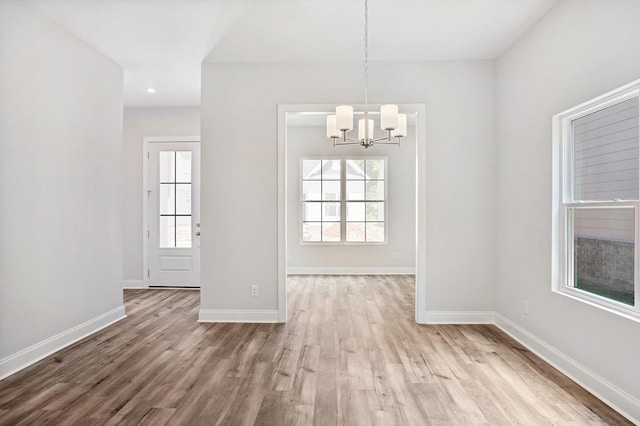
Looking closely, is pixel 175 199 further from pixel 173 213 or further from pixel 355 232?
pixel 355 232

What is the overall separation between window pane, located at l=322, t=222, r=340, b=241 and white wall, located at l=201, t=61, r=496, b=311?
3.22 meters

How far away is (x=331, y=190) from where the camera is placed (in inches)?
291

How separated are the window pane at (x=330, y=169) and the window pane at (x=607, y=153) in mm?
4691

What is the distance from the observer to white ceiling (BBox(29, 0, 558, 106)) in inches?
122

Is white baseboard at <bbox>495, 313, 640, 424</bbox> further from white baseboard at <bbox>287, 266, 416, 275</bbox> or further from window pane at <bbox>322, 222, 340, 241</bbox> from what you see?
window pane at <bbox>322, 222, 340, 241</bbox>

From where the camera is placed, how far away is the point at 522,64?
11.8 ft

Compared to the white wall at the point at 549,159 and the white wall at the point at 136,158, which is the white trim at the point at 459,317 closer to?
the white wall at the point at 549,159

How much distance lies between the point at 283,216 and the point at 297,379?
6.16 feet

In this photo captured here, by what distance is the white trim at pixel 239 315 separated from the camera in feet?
13.8

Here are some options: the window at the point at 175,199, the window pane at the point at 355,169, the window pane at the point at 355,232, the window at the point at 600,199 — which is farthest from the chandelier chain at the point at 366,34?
the window pane at the point at 355,232

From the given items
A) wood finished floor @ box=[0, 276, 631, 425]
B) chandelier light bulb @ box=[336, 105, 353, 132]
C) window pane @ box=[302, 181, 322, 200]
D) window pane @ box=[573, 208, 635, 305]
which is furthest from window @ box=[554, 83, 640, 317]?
window pane @ box=[302, 181, 322, 200]

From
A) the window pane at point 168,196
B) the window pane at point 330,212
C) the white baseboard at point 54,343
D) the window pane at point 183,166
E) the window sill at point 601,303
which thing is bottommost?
the white baseboard at point 54,343

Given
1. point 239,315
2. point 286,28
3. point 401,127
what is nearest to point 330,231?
point 239,315

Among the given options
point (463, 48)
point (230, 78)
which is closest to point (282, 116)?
point (230, 78)
